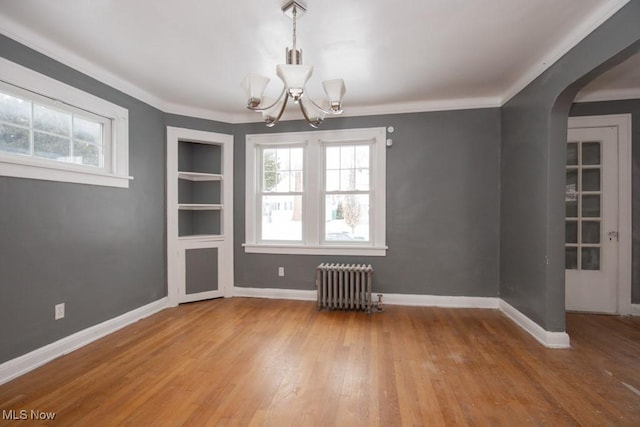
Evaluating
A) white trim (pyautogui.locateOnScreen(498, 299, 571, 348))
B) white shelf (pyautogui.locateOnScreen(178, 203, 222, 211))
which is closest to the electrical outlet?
white shelf (pyautogui.locateOnScreen(178, 203, 222, 211))

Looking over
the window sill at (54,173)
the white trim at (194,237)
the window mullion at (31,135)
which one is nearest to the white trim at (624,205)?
the white trim at (194,237)

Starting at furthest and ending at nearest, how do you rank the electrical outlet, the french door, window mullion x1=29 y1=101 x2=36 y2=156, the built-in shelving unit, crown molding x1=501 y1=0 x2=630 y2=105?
the built-in shelving unit
the french door
the electrical outlet
window mullion x1=29 y1=101 x2=36 y2=156
crown molding x1=501 y1=0 x2=630 y2=105

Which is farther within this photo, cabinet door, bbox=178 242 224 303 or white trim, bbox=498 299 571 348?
cabinet door, bbox=178 242 224 303

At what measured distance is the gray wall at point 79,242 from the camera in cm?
221

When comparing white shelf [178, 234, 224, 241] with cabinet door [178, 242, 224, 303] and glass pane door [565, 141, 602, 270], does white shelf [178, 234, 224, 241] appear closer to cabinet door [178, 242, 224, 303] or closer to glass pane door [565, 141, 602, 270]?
cabinet door [178, 242, 224, 303]

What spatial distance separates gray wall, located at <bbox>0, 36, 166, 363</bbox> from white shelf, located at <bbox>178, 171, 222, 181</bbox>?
0.28 metres

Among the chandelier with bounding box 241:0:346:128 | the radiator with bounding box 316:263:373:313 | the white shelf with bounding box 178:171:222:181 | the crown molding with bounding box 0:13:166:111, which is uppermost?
the crown molding with bounding box 0:13:166:111

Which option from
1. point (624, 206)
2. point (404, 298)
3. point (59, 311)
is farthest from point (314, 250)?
point (624, 206)

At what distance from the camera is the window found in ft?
13.1

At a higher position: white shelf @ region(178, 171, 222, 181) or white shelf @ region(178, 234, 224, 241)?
white shelf @ region(178, 171, 222, 181)

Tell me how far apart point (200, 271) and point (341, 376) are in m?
2.60

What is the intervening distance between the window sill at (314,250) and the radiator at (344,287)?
29 centimetres

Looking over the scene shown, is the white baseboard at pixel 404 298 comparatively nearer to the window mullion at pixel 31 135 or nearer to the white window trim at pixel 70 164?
the white window trim at pixel 70 164

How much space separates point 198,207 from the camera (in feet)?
13.3
